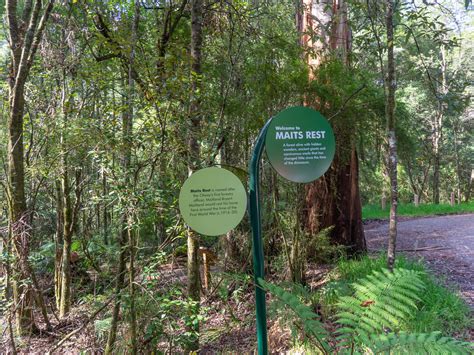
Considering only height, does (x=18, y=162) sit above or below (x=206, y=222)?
above

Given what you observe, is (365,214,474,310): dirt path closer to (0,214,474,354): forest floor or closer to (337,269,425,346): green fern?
(0,214,474,354): forest floor

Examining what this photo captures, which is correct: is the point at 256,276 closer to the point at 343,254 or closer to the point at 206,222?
the point at 206,222

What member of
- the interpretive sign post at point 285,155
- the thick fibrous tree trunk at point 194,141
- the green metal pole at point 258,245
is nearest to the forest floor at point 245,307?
the thick fibrous tree trunk at point 194,141

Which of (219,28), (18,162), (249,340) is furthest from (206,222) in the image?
(219,28)

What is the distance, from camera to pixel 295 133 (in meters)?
2.43

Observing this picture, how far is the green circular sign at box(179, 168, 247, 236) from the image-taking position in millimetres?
2354

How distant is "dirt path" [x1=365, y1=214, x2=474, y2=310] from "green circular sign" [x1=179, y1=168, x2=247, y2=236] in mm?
3511

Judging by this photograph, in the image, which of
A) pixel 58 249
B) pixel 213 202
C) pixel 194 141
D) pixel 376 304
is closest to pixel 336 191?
pixel 194 141

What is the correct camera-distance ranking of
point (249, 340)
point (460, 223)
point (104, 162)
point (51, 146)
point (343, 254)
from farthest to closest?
point (460, 223) → point (343, 254) → point (51, 146) → point (249, 340) → point (104, 162)

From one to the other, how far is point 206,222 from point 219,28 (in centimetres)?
393

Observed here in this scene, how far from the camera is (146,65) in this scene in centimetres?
330

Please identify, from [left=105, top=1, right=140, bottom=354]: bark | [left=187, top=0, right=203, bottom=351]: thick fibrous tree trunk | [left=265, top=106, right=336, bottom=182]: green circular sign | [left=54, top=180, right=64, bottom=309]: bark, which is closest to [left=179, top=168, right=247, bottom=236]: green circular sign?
[left=265, top=106, right=336, bottom=182]: green circular sign

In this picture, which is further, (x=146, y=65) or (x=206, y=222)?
(x=146, y=65)

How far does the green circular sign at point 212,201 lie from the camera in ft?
7.72
